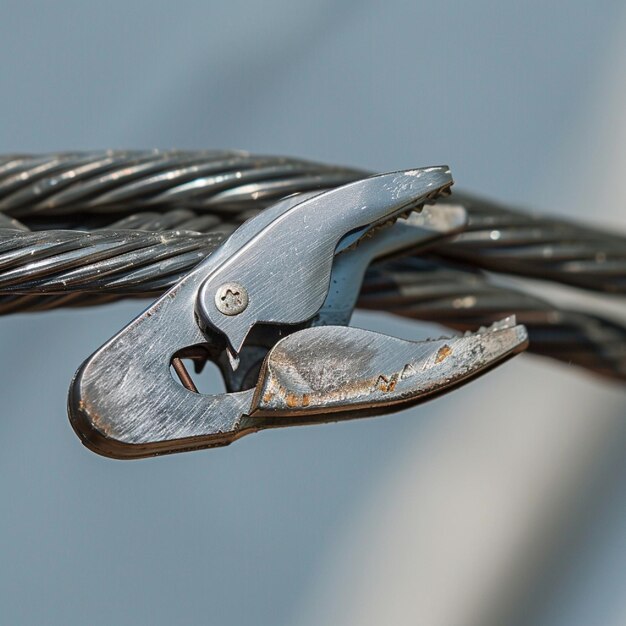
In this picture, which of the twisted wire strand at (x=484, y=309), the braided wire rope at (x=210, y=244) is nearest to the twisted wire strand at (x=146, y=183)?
the braided wire rope at (x=210, y=244)

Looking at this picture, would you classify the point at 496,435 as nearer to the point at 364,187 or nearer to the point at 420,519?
the point at 420,519

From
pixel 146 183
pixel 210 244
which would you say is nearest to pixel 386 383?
A: pixel 210 244

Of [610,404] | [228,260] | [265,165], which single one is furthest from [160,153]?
[610,404]

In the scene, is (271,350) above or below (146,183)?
below

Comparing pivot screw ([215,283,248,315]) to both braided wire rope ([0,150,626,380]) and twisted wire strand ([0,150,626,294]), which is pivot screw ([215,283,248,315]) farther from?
twisted wire strand ([0,150,626,294])

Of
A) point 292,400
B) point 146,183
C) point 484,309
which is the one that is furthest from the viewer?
point 484,309

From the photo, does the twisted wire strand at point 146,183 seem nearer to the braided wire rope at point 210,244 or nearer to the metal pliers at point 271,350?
the braided wire rope at point 210,244

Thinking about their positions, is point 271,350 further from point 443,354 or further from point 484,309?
point 484,309
